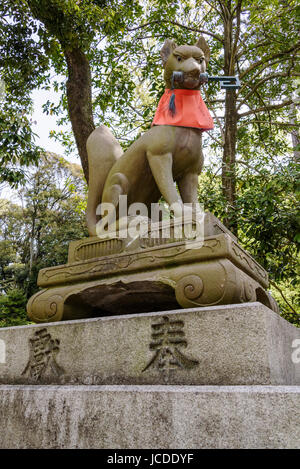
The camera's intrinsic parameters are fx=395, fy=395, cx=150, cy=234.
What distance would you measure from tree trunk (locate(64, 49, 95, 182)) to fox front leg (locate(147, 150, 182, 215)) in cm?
350

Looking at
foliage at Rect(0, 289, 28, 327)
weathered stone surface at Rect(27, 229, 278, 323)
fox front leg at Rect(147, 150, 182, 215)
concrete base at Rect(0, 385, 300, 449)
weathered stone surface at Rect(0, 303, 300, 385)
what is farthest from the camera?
foliage at Rect(0, 289, 28, 327)

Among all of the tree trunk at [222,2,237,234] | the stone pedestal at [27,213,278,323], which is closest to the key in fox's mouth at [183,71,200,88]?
the stone pedestal at [27,213,278,323]

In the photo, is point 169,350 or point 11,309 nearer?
point 169,350

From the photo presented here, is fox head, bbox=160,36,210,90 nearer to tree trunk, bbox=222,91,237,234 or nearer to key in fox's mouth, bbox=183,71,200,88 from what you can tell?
key in fox's mouth, bbox=183,71,200,88

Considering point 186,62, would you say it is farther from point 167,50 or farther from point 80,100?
point 80,100

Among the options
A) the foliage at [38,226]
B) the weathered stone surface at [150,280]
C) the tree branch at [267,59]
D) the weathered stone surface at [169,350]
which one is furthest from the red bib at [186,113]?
the foliage at [38,226]

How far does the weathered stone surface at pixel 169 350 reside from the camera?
1.72m

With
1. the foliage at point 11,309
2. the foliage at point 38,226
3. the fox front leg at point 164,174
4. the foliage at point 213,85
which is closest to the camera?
the fox front leg at point 164,174

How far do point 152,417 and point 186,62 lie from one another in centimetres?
235

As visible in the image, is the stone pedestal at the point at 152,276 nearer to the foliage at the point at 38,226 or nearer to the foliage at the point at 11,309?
the foliage at the point at 11,309

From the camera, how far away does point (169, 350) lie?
190cm

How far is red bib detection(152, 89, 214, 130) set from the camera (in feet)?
9.17

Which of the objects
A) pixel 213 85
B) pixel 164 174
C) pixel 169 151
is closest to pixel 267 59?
pixel 213 85
